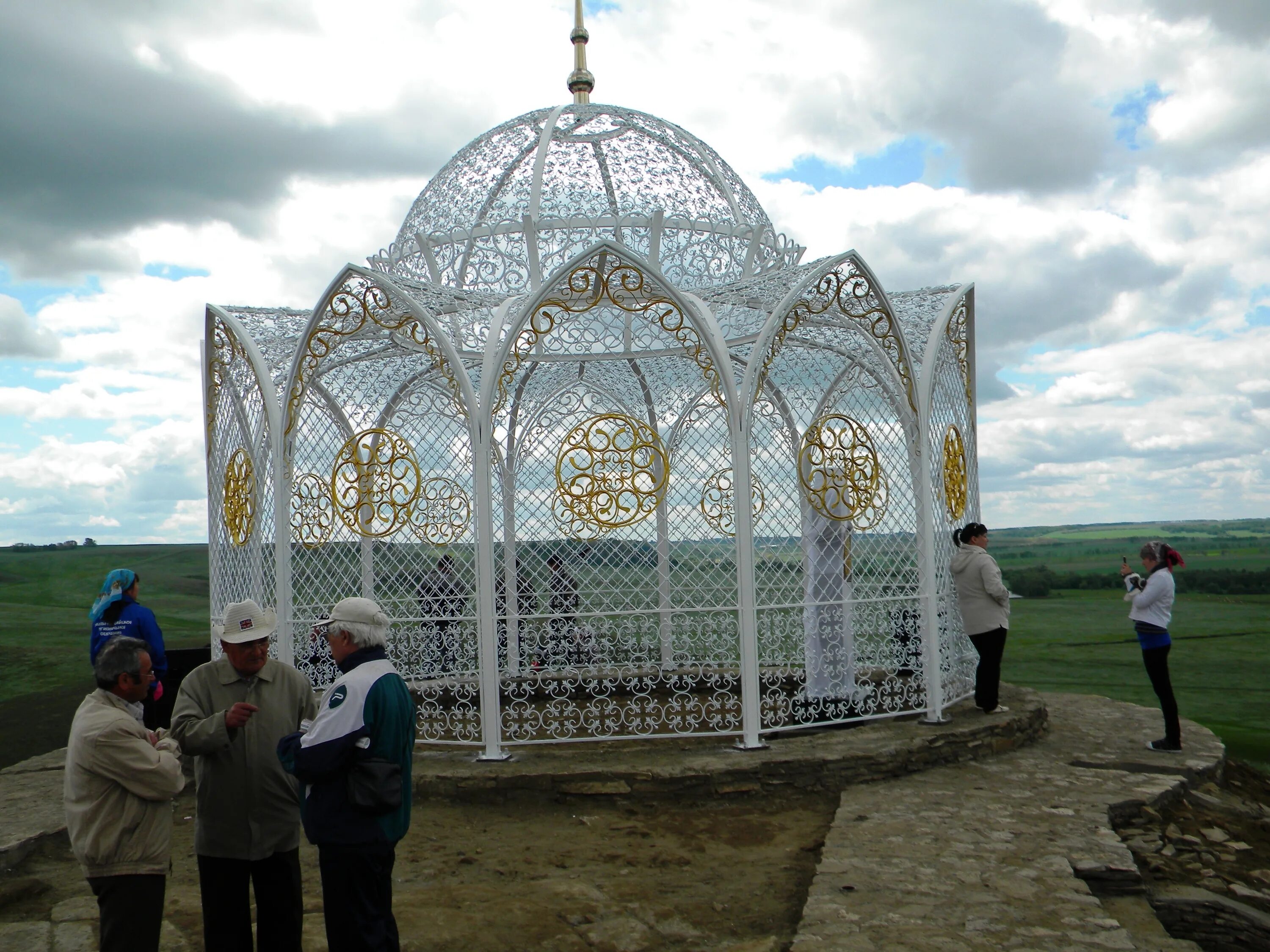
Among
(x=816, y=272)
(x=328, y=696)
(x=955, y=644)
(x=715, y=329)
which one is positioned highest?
(x=816, y=272)

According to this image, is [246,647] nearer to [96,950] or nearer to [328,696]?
[328,696]

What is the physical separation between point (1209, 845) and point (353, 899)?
4.20 m

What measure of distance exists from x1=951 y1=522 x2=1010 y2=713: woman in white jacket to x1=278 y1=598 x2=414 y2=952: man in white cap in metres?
4.58

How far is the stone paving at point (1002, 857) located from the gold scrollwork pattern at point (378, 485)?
3.28 meters

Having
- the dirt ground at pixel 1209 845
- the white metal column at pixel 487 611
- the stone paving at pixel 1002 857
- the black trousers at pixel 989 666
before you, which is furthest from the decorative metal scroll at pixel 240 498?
the dirt ground at pixel 1209 845

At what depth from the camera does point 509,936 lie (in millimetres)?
3568

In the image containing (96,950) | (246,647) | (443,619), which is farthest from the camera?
(443,619)

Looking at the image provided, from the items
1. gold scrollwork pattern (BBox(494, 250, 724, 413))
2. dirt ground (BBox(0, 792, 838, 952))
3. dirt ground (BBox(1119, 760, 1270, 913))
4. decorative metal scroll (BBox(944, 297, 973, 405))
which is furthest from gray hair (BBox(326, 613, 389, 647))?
decorative metal scroll (BBox(944, 297, 973, 405))

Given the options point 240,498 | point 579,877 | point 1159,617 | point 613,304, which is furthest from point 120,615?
point 1159,617

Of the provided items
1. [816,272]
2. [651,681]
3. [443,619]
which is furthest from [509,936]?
[651,681]

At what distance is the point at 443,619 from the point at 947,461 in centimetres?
377

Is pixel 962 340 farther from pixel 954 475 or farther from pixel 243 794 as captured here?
pixel 243 794

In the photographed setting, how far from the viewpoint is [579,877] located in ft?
13.8

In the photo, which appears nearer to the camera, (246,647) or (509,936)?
(246,647)
